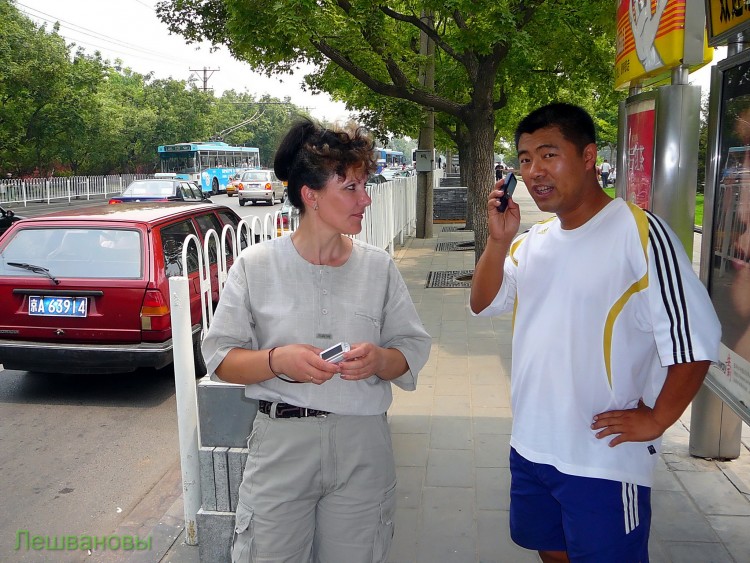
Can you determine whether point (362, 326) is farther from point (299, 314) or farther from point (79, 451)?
point (79, 451)

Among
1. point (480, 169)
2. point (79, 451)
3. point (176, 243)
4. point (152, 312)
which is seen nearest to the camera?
point (79, 451)

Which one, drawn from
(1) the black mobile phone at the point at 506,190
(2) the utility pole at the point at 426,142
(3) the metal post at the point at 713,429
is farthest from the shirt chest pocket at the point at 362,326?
(2) the utility pole at the point at 426,142

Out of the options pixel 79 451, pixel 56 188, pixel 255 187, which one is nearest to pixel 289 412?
pixel 79 451

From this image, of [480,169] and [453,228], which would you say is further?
[453,228]

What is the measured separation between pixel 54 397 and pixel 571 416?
5.46 metres

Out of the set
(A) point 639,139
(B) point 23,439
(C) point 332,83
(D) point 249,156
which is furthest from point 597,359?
(D) point 249,156

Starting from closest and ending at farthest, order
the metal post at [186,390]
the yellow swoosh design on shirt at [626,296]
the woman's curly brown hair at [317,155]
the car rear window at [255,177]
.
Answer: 1. the yellow swoosh design on shirt at [626,296]
2. the woman's curly brown hair at [317,155]
3. the metal post at [186,390]
4. the car rear window at [255,177]

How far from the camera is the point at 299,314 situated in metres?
2.18

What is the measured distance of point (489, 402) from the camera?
5.74 metres

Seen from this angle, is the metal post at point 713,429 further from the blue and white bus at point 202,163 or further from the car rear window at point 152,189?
the blue and white bus at point 202,163

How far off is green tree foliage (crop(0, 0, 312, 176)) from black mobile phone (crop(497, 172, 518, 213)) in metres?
20.9

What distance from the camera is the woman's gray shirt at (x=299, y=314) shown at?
2.18m

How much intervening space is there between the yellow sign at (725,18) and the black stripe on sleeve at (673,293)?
5.18 ft

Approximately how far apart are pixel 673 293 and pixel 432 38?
10.1 meters
